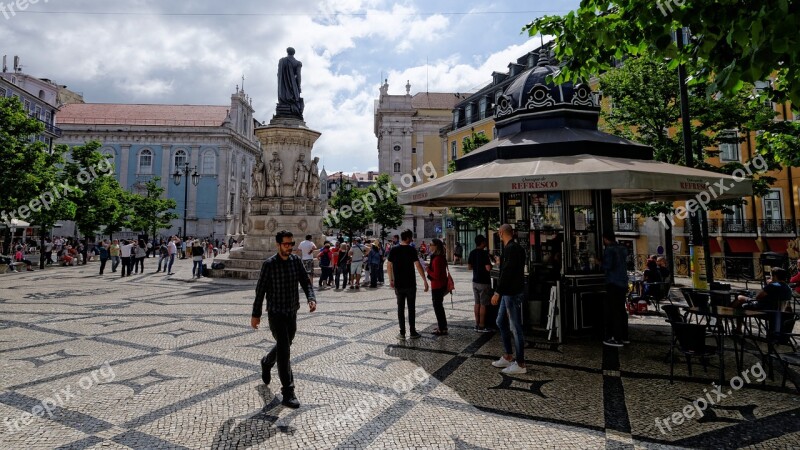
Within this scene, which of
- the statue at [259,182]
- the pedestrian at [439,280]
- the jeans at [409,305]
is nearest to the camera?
the jeans at [409,305]

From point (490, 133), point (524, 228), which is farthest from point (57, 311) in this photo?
point (490, 133)

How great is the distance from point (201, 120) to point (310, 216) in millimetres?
52877

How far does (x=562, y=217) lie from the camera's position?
23.8 ft

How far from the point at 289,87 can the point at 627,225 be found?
21339 mm

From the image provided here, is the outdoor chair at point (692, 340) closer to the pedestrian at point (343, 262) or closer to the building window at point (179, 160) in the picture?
the pedestrian at point (343, 262)

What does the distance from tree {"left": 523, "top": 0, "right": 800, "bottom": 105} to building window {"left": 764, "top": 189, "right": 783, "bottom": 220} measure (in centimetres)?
1996

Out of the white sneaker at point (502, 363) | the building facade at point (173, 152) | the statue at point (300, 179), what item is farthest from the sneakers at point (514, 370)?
the building facade at point (173, 152)

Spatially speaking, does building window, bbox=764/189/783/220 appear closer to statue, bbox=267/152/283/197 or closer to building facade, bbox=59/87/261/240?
statue, bbox=267/152/283/197

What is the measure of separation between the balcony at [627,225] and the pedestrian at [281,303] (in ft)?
82.4

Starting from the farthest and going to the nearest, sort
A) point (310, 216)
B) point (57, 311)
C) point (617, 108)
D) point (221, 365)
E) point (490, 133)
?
1. point (490, 133)
2. point (310, 216)
3. point (617, 108)
4. point (57, 311)
5. point (221, 365)

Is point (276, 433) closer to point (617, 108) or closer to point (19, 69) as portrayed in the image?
point (617, 108)

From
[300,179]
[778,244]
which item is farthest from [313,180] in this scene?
[778,244]

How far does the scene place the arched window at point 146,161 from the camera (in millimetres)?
56344

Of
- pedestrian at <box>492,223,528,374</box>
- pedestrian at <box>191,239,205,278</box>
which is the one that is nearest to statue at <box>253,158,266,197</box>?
pedestrian at <box>191,239,205,278</box>
